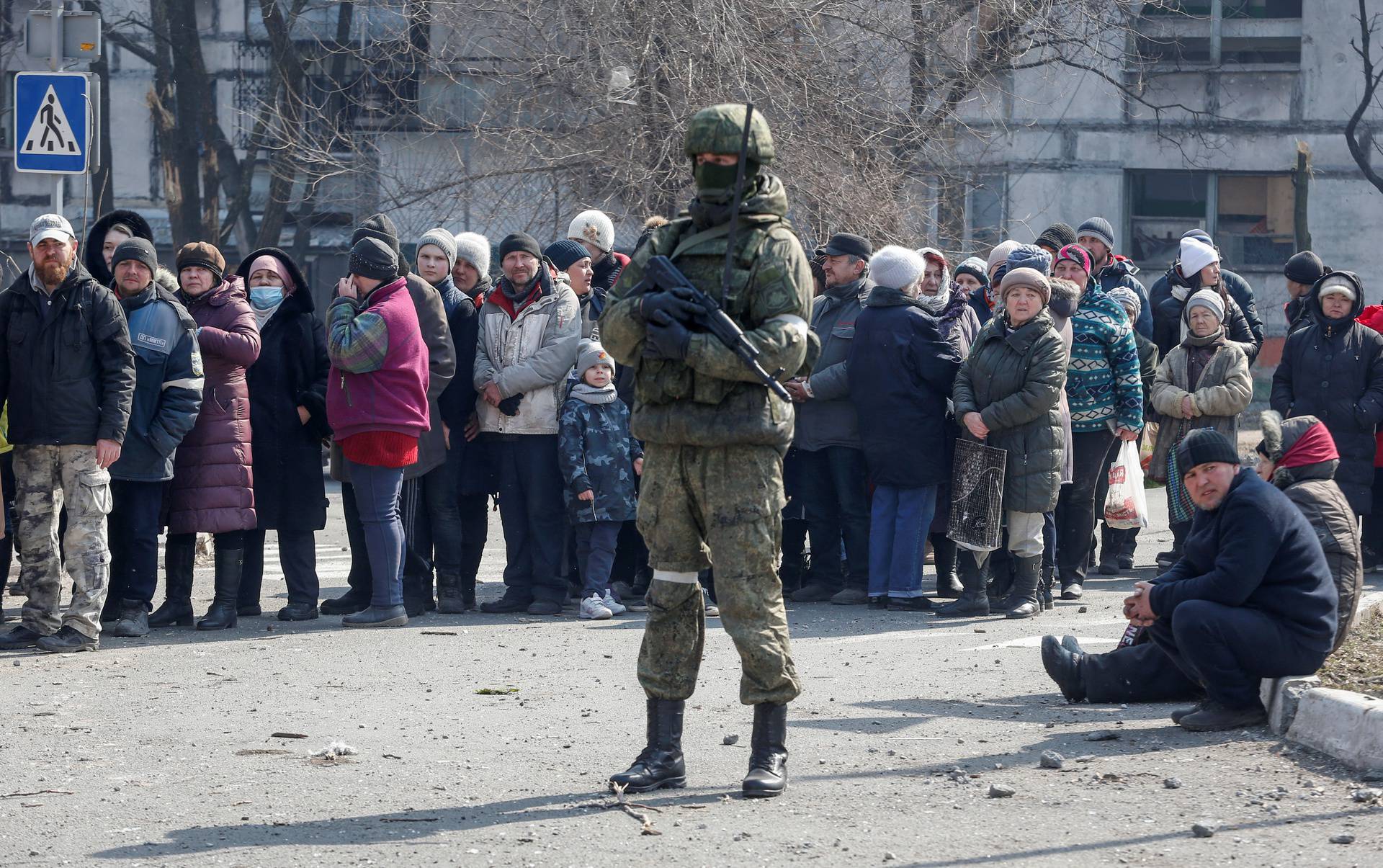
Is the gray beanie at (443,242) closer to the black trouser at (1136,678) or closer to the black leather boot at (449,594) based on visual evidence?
the black leather boot at (449,594)

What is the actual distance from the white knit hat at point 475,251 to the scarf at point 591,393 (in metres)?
1.06

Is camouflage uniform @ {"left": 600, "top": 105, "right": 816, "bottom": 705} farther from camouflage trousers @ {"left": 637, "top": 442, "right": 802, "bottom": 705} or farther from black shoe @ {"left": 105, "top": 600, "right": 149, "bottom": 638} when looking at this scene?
black shoe @ {"left": 105, "top": 600, "right": 149, "bottom": 638}

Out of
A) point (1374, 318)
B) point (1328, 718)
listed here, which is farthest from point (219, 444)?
point (1374, 318)

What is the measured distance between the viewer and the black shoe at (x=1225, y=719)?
6.62 metres

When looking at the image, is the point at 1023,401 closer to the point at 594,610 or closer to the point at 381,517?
the point at 594,610

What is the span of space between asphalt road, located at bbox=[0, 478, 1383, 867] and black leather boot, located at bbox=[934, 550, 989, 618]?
76 cm

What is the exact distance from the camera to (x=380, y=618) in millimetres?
9344

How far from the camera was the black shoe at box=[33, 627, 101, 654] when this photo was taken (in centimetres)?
844

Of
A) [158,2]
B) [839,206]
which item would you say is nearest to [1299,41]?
[839,206]

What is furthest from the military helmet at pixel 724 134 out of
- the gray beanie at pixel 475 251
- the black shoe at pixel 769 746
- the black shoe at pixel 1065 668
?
the gray beanie at pixel 475 251

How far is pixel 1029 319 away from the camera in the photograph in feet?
31.3

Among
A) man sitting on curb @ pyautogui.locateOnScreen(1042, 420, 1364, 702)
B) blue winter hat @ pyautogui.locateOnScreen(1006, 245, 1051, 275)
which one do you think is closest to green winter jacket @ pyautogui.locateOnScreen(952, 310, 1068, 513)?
blue winter hat @ pyautogui.locateOnScreen(1006, 245, 1051, 275)

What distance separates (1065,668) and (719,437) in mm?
2330

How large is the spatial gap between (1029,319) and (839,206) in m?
7.30
